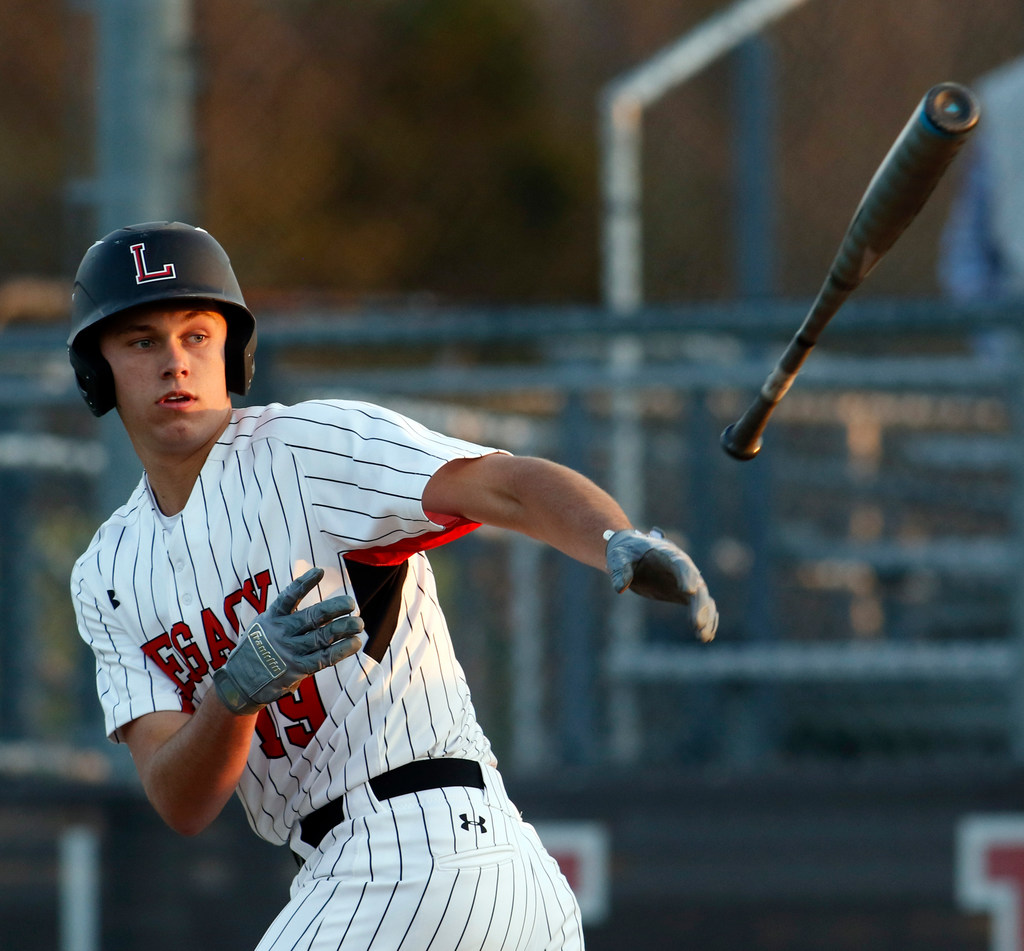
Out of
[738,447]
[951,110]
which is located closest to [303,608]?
[738,447]

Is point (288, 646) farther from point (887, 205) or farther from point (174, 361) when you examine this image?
point (887, 205)

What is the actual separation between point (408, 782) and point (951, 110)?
4.46 ft

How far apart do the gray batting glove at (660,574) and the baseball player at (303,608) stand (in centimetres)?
37

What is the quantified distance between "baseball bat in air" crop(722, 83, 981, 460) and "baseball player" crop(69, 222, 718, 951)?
479 mm

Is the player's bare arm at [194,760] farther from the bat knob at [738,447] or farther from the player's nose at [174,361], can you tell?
the bat knob at [738,447]

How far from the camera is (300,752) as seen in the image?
255 centimetres

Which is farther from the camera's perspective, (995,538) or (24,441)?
(995,538)

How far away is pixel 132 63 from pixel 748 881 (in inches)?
114

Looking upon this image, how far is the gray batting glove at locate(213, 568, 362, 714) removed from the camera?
219 centimetres

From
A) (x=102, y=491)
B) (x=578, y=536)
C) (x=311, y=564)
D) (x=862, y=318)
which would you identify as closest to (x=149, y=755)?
(x=311, y=564)

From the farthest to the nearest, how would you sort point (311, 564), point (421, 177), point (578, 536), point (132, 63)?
point (421, 177)
point (132, 63)
point (311, 564)
point (578, 536)

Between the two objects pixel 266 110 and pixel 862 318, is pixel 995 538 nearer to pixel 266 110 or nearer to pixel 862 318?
pixel 862 318

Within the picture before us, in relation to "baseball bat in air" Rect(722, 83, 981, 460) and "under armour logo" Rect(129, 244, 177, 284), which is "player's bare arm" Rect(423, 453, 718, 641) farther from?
"under armour logo" Rect(129, 244, 177, 284)

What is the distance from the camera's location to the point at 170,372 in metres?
2.49
